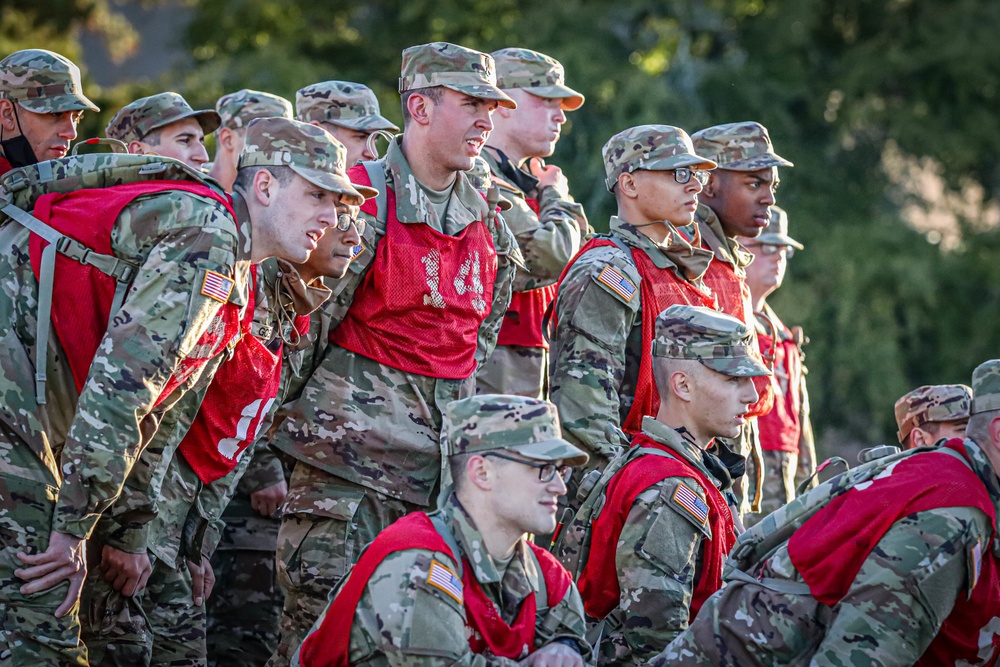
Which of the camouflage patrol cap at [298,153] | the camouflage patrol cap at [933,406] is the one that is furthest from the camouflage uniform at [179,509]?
the camouflage patrol cap at [933,406]

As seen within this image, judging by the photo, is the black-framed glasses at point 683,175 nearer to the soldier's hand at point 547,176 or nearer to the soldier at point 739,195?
the soldier at point 739,195

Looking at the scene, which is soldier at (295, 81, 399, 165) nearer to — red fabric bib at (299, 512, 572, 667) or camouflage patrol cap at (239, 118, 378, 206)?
camouflage patrol cap at (239, 118, 378, 206)

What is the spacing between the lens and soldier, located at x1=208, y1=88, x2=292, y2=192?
22.1ft

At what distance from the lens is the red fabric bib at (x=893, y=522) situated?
4.29m

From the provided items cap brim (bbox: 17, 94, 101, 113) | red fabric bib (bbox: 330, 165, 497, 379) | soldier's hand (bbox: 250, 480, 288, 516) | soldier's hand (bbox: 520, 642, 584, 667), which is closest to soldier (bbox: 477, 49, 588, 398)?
red fabric bib (bbox: 330, 165, 497, 379)

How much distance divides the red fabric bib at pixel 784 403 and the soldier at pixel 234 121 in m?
2.79

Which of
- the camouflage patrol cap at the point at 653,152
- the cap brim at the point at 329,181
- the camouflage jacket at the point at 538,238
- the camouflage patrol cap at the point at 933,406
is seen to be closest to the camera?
the cap brim at the point at 329,181

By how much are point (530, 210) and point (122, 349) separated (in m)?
2.64

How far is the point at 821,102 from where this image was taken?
49.3ft

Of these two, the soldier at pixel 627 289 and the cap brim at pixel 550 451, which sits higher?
the soldier at pixel 627 289

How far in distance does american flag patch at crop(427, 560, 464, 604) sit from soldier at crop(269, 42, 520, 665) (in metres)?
1.31

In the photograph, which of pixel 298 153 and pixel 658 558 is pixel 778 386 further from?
pixel 298 153

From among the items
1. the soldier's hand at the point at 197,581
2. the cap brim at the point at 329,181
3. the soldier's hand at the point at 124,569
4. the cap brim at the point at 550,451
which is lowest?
the soldier's hand at the point at 197,581

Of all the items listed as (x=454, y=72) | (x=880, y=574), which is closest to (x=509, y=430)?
(x=880, y=574)
